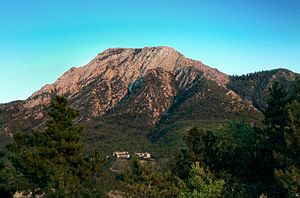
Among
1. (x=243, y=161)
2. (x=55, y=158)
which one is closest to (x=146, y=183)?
(x=55, y=158)

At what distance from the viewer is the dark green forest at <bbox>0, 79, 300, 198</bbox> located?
39.3 meters

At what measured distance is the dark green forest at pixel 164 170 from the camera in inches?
1547

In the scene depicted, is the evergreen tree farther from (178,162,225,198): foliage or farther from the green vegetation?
(178,162,225,198): foliage

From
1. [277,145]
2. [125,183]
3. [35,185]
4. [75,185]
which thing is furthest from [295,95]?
[35,185]

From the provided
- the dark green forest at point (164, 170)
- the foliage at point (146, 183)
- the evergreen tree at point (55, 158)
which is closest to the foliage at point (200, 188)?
the dark green forest at point (164, 170)

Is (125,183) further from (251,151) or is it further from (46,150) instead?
(251,151)

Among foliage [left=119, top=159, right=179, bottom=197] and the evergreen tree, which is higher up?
the evergreen tree

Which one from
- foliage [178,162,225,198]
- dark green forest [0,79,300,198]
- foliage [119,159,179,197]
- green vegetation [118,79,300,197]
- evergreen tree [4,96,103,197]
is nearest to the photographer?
foliage [178,162,225,198]

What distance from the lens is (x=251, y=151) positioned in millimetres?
44844

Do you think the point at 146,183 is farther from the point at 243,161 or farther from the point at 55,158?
the point at 243,161

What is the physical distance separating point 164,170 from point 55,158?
10076 millimetres

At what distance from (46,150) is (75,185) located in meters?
4.69

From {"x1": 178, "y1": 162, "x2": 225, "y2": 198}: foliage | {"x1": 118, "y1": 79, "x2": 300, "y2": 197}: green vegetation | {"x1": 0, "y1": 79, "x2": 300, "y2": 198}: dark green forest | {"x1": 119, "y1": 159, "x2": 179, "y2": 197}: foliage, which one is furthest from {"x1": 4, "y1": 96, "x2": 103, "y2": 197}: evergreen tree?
{"x1": 178, "y1": 162, "x2": 225, "y2": 198}: foliage

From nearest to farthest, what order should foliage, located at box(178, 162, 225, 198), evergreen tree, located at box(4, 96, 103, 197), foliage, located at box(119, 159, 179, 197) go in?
1. foliage, located at box(178, 162, 225, 198)
2. foliage, located at box(119, 159, 179, 197)
3. evergreen tree, located at box(4, 96, 103, 197)
